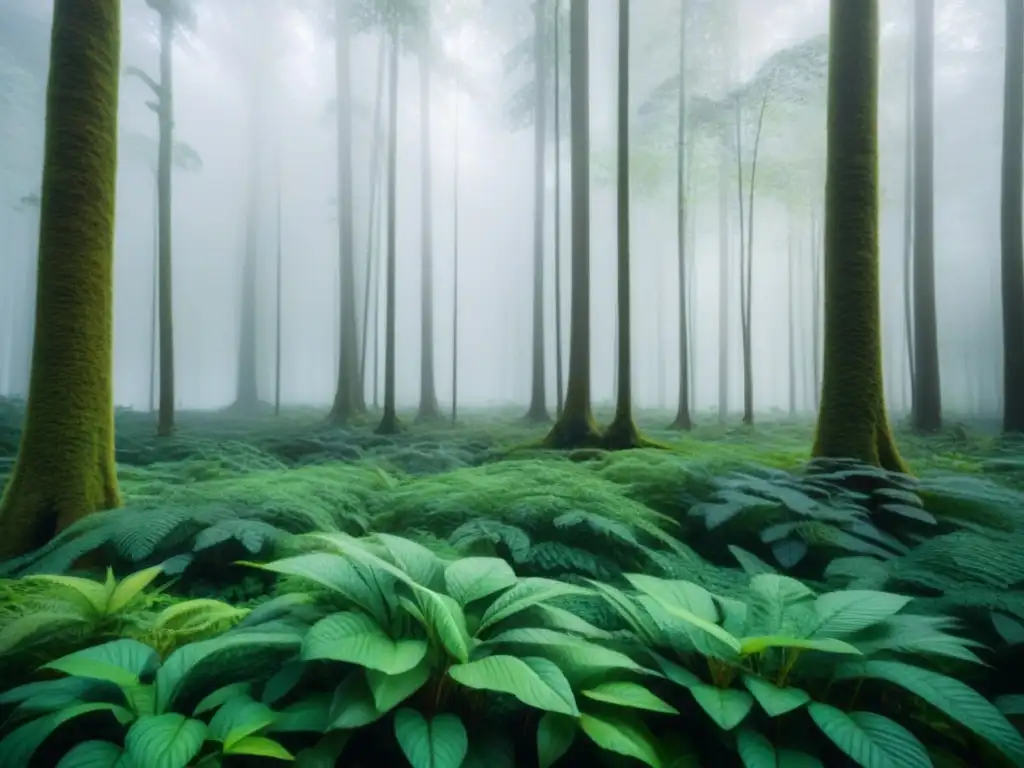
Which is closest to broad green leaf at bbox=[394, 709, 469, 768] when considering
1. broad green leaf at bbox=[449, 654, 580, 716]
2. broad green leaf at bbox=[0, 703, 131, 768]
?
broad green leaf at bbox=[449, 654, 580, 716]

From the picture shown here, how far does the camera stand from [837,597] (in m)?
1.98

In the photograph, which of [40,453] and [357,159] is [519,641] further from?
[357,159]

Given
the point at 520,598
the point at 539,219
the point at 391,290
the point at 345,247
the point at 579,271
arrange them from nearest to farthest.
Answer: the point at 520,598 < the point at 579,271 < the point at 391,290 < the point at 345,247 < the point at 539,219

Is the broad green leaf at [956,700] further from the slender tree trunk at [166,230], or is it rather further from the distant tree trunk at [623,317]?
the slender tree trunk at [166,230]

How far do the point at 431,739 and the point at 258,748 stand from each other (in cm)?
42

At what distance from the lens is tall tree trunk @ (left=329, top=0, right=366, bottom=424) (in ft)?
46.2

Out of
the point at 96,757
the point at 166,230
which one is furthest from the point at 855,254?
the point at 166,230

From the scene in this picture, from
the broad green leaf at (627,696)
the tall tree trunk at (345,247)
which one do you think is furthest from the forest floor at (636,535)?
the tall tree trunk at (345,247)

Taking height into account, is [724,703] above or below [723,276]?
below

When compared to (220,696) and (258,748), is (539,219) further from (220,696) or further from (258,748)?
(258,748)

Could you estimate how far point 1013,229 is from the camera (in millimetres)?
8961

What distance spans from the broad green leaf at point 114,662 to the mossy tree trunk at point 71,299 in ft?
7.07

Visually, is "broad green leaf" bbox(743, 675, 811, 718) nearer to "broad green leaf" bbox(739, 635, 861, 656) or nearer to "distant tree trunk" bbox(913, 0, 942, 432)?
"broad green leaf" bbox(739, 635, 861, 656)

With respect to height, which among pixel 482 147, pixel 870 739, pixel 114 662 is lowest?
pixel 870 739
